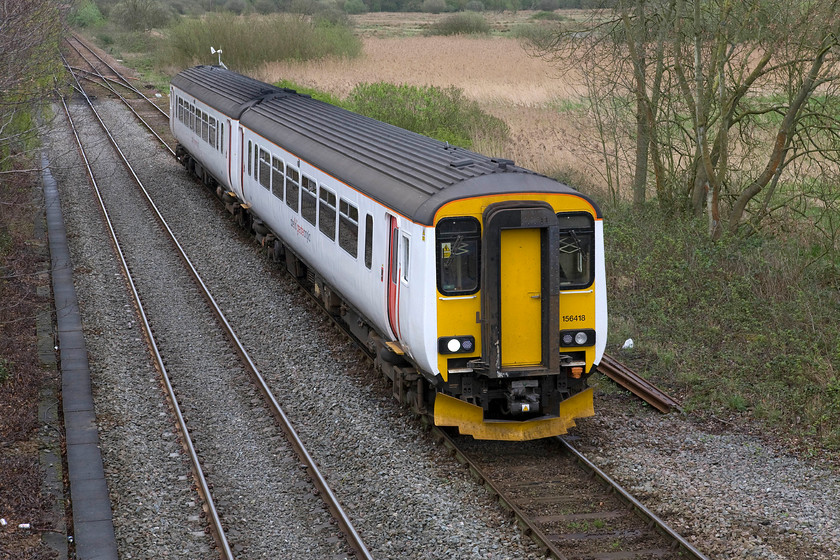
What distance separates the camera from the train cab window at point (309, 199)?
508 inches

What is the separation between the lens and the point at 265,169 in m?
15.7

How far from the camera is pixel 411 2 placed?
305 ft

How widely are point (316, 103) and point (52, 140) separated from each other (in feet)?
39.7

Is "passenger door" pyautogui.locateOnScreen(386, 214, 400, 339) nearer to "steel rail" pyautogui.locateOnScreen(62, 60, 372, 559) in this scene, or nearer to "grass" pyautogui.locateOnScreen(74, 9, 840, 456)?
"steel rail" pyautogui.locateOnScreen(62, 60, 372, 559)

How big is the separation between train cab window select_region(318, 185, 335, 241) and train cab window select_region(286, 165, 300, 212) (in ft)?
3.98

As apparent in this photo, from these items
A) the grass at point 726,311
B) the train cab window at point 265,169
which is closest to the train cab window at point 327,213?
the train cab window at point 265,169

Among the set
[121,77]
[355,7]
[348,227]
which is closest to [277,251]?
[348,227]

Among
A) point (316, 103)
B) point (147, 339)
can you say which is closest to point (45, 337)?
point (147, 339)

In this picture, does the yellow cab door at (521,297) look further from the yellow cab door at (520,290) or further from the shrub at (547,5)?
the shrub at (547,5)

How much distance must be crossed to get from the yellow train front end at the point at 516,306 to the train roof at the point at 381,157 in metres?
0.25

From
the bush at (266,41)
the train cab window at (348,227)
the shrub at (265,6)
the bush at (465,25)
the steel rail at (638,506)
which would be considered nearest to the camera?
the steel rail at (638,506)

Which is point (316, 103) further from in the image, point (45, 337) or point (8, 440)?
point (8, 440)

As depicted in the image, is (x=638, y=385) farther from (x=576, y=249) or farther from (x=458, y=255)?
(x=458, y=255)

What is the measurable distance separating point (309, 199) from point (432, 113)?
1273cm
